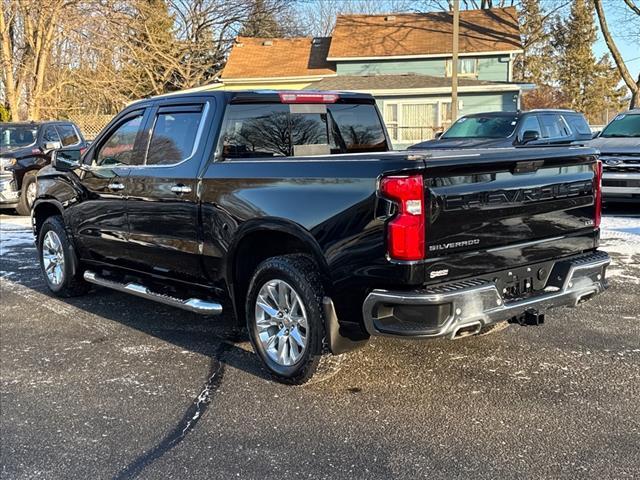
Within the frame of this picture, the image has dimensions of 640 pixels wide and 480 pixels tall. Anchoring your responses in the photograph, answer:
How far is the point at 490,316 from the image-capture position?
370cm

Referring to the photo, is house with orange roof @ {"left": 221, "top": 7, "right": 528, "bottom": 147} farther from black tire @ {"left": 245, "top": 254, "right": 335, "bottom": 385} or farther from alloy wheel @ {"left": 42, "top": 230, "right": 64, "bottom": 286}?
black tire @ {"left": 245, "top": 254, "right": 335, "bottom": 385}

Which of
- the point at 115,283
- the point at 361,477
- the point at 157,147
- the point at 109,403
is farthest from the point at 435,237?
the point at 115,283

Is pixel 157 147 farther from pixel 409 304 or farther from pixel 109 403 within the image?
pixel 409 304

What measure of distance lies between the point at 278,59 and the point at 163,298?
32.6m

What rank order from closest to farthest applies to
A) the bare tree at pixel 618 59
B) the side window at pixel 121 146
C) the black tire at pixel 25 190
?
the side window at pixel 121 146 < the black tire at pixel 25 190 < the bare tree at pixel 618 59

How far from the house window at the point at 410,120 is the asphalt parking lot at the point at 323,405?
2467cm

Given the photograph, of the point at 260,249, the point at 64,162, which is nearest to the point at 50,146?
the point at 64,162

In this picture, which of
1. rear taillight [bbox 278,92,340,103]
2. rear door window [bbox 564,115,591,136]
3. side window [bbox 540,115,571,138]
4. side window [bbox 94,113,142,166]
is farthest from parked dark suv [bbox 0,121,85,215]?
rear door window [bbox 564,115,591,136]

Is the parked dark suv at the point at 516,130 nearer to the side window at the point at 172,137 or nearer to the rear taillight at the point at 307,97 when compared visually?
the rear taillight at the point at 307,97

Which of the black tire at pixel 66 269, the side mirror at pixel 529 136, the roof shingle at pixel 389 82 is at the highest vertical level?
the roof shingle at pixel 389 82

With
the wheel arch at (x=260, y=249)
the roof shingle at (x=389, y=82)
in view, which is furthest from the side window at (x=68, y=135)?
the roof shingle at (x=389, y=82)

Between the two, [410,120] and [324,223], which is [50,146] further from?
[410,120]

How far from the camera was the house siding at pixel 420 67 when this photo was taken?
32.3 metres

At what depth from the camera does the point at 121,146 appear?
5.78m
